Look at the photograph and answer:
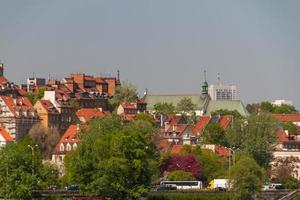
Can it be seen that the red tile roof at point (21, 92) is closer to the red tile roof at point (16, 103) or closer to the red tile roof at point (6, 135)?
the red tile roof at point (16, 103)

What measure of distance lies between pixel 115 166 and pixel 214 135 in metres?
59.4

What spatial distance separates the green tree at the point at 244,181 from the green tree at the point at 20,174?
20.4 metres

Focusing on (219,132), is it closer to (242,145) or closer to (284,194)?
(242,145)

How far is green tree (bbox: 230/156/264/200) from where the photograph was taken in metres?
134

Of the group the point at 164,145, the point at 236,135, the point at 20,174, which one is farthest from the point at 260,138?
the point at 20,174

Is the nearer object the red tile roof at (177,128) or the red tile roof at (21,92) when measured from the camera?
the red tile roof at (177,128)

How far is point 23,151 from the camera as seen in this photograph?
12519 centimetres

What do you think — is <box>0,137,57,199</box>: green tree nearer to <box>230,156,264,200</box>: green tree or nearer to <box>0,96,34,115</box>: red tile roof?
<box>230,156,264,200</box>: green tree

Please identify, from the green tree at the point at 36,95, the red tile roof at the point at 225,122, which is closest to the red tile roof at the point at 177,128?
the red tile roof at the point at 225,122

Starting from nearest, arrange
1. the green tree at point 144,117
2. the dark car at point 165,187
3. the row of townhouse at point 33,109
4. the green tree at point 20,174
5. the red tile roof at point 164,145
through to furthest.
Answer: the green tree at point 20,174 < the dark car at point 165,187 < the red tile roof at point 164,145 < the row of townhouse at point 33,109 < the green tree at point 144,117

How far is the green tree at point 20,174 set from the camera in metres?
118

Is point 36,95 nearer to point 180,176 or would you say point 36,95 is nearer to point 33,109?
point 33,109

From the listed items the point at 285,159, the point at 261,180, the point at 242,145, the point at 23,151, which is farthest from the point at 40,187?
the point at 285,159

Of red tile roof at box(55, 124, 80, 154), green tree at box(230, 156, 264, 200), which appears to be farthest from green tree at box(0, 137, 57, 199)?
red tile roof at box(55, 124, 80, 154)
